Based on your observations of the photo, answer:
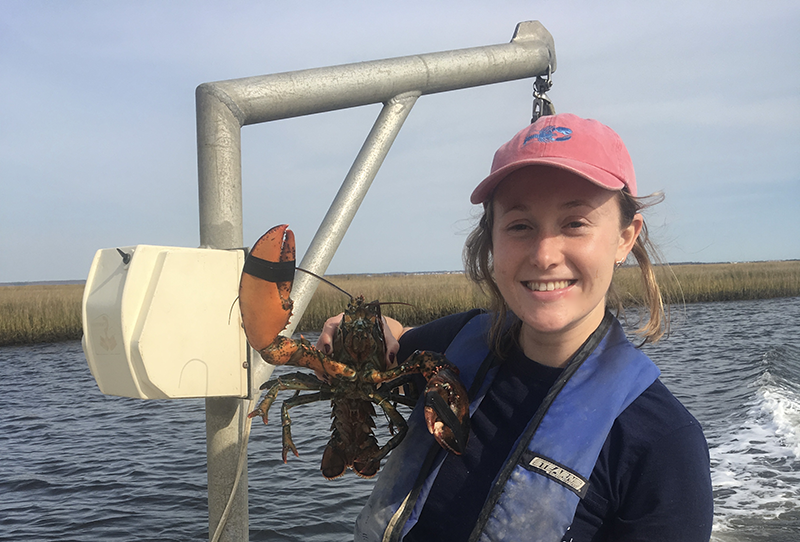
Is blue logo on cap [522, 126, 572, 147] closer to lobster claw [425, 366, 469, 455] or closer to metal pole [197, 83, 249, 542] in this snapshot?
lobster claw [425, 366, 469, 455]

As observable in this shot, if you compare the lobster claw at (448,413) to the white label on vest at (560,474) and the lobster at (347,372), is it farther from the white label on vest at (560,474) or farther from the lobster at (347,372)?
the white label on vest at (560,474)

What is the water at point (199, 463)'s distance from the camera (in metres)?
7.05

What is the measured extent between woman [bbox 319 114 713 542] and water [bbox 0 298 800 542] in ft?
17.4

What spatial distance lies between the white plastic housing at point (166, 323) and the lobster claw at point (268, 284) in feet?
1.20

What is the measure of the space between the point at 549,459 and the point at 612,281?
2.87ft

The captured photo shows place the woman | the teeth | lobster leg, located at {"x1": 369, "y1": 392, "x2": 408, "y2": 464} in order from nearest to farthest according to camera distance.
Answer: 1. the woman
2. the teeth
3. lobster leg, located at {"x1": 369, "y1": 392, "x2": 408, "y2": 464}

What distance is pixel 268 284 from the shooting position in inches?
83.0

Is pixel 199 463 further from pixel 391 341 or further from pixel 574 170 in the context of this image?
pixel 574 170

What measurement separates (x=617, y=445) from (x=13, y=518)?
8615 millimetres

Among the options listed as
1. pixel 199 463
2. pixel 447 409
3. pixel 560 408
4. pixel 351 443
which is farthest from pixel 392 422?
pixel 199 463

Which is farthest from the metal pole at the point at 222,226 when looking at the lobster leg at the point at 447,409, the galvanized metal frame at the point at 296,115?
the lobster leg at the point at 447,409

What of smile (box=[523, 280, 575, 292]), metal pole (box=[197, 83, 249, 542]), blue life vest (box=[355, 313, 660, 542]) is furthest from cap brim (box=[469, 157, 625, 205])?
metal pole (box=[197, 83, 249, 542])

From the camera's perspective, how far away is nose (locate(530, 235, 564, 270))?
1908mm

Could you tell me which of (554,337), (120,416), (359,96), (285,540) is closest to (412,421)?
(554,337)
